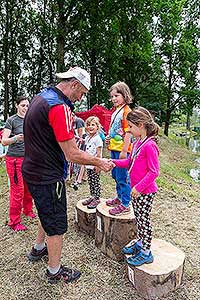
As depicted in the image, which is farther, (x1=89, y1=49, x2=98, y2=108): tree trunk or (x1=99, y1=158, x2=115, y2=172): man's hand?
(x1=89, y1=49, x2=98, y2=108): tree trunk

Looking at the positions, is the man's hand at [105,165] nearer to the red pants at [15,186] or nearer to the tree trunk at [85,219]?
the tree trunk at [85,219]

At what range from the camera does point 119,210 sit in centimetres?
303

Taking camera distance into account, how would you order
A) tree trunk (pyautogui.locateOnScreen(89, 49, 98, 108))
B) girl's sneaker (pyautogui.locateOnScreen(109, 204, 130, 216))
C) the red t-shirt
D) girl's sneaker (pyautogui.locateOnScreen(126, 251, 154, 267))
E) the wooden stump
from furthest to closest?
tree trunk (pyautogui.locateOnScreen(89, 49, 98, 108)), the wooden stump, girl's sneaker (pyautogui.locateOnScreen(109, 204, 130, 216)), girl's sneaker (pyautogui.locateOnScreen(126, 251, 154, 267)), the red t-shirt

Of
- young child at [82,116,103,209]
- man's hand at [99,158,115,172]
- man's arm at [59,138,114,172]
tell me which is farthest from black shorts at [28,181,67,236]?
young child at [82,116,103,209]

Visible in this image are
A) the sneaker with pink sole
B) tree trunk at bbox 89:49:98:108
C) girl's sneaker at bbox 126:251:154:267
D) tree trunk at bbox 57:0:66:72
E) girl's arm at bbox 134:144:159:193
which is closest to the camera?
girl's arm at bbox 134:144:159:193

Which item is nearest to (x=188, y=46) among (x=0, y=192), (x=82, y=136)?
(x=82, y=136)

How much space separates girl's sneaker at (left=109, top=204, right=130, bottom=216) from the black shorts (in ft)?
2.12

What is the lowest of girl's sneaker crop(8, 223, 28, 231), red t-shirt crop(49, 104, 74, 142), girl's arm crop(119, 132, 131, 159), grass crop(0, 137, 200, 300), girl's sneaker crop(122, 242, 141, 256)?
grass crop(0, 137, 200, 300)

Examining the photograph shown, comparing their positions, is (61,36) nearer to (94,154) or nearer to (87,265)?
(94,154)

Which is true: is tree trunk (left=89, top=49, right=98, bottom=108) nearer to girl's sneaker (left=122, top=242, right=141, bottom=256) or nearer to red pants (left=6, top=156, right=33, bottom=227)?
red pants (left=6, top=156, right=33, bottom=227)

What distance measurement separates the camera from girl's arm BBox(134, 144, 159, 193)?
237 cm

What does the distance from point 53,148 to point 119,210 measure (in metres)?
1.02

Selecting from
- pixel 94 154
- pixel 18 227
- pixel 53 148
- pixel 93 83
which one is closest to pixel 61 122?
pixel 53 148

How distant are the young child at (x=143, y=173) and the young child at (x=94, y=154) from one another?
1038 millimetres
